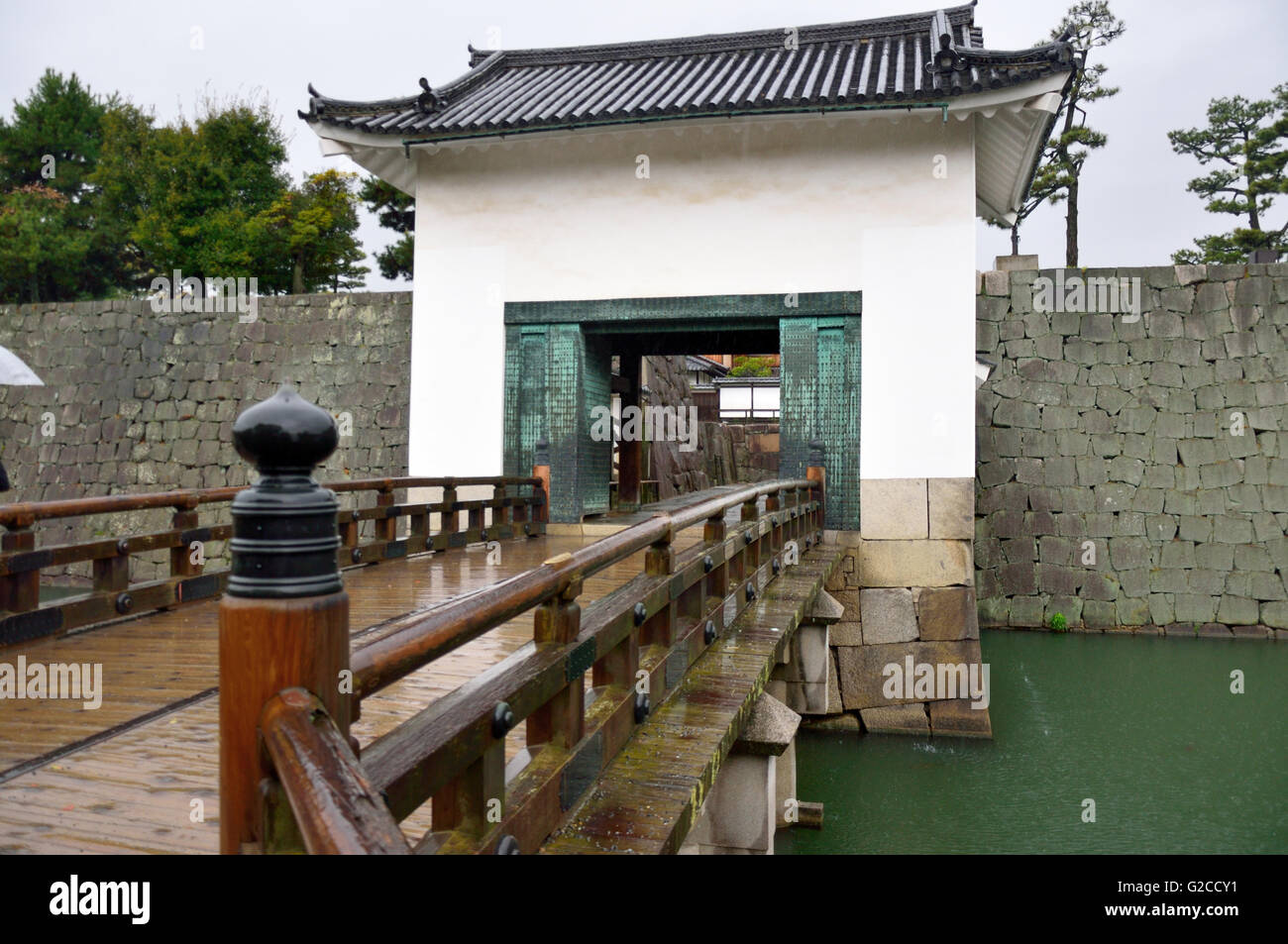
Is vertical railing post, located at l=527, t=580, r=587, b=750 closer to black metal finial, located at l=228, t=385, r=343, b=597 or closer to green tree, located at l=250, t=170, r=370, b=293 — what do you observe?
black metal finial, located at l=228, t=385, r=343, b=597

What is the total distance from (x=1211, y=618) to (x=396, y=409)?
11393mm

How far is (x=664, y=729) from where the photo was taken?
3.47 metres

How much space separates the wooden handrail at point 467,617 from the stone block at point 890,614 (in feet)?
21.6

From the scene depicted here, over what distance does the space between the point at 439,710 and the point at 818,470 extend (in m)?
7.74

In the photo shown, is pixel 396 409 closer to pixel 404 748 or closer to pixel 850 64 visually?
pixel 850 64

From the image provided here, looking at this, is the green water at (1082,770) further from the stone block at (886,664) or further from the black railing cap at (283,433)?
the black railing cap at (283,433)

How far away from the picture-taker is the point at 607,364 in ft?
35.9

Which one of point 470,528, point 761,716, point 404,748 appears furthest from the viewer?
point 470,528

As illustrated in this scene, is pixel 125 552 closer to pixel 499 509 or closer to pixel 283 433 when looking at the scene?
pixel 283 433

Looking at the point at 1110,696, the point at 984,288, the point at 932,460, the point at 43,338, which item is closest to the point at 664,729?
the point at 932,460

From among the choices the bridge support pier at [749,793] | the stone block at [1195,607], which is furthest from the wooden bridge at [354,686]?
the stone block at [1195,607]

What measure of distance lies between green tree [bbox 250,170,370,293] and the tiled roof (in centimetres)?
923

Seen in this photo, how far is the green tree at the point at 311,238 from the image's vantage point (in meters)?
20.2
